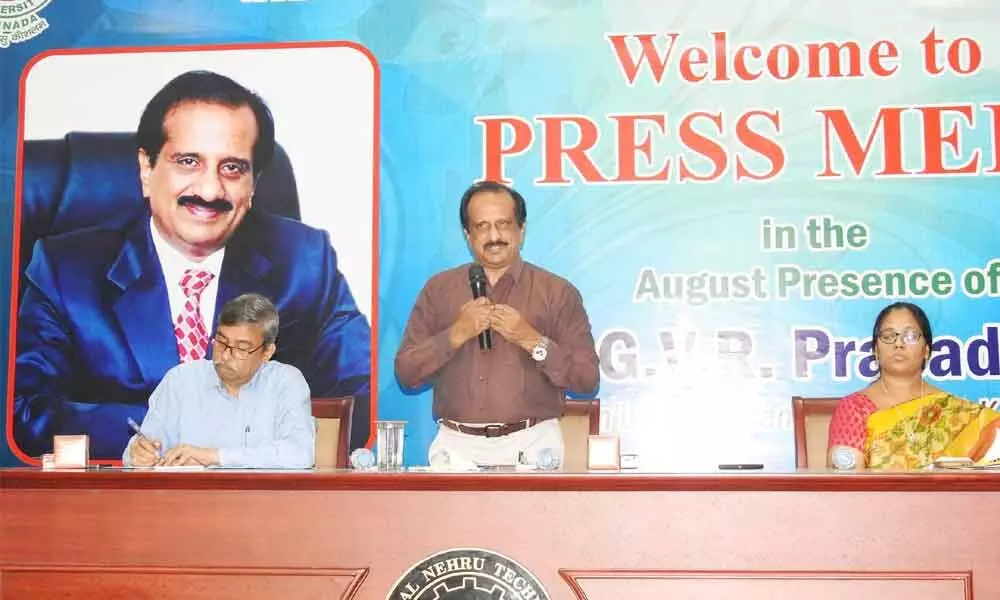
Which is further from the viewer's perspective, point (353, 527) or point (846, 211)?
point (846, 211)

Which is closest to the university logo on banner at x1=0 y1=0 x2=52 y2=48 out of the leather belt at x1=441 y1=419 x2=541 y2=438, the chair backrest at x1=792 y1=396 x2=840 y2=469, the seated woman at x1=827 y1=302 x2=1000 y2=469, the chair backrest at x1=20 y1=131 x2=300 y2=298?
the chair backrest at x1=20 y1=131 x2=300 y2=298

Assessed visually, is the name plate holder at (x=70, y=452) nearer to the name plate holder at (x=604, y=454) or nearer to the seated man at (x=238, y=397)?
the seated man at (x=238, y=397)

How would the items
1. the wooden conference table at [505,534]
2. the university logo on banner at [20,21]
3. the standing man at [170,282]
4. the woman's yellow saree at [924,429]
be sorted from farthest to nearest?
the university logo on banner at [20,21] → the standing man at [170,282] → the woman's yellow saree at [924,429] → the wooden conference table at [505,534]

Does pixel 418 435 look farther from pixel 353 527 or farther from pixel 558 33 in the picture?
pixel 353 527

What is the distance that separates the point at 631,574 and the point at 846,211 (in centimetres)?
217

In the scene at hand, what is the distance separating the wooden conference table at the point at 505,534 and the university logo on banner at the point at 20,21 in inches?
101

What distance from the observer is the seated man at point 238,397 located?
11.0 feet

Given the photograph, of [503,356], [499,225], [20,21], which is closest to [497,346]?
[503,356]

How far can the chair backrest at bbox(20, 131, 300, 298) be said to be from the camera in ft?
14.5

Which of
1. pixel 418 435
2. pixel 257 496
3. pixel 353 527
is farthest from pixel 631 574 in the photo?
pixel 418 435

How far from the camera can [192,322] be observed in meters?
4.40

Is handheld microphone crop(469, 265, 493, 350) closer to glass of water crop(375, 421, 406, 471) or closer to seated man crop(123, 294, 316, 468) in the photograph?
seated man crop(123, 294, 316, 468)

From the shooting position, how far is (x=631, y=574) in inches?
92.9

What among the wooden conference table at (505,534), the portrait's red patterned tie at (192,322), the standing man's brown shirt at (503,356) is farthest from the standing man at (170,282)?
the wooden conference table at (505,534)
